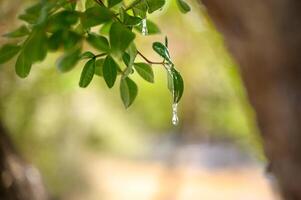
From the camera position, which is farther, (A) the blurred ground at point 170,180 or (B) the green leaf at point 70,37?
(A) the blurred ground at point 170,180

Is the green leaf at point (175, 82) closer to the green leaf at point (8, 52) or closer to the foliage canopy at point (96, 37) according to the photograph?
the foliage canopy at point (96, 37)

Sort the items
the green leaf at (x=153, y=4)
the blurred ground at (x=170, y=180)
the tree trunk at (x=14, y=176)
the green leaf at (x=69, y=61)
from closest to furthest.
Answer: the green leaf at (x=153, y=4)
the green leaf at (x=69, y=61)
the tree trunk at (x=14, y=176)
the blurred ground at (x=170, y=180)

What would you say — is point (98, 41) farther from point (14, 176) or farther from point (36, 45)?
point (14, 176)

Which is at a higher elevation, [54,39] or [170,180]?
[54,39]

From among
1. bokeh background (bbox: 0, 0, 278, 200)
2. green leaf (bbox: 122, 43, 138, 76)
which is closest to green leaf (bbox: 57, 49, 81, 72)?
green leaf (bbox: 122, 43, 138, 76)

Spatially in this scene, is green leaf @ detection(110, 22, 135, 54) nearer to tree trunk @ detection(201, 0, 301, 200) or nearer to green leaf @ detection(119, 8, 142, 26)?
green leaf @ detection(119, 8, 142, 26)

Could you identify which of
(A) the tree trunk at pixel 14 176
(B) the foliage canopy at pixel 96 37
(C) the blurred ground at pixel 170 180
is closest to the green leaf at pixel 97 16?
(B) the foliage canopy at pixel 96 37

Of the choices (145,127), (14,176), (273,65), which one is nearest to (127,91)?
(273,65)
